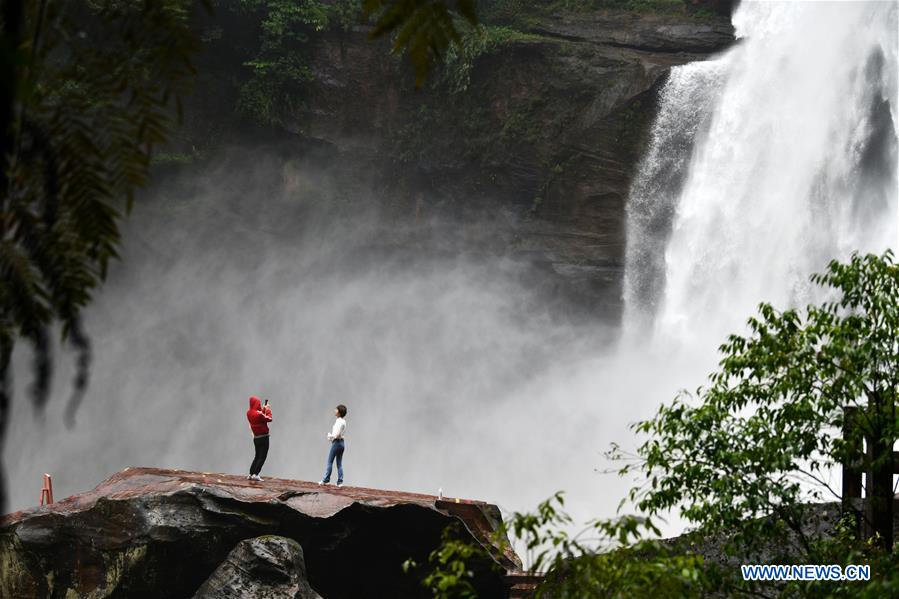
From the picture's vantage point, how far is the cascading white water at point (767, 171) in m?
23.4

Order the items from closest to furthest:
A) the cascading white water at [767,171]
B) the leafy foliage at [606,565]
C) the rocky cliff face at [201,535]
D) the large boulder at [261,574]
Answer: the leafy foliage at [606,565], the large boulder at [261,574], the rocky cliff face at [201,535], the cascading white water at [767,171]

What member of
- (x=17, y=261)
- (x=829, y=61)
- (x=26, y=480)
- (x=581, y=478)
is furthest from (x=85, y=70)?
(x=26, y=480)

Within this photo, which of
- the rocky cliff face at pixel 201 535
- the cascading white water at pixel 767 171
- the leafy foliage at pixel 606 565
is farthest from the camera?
the cascading white water at pixel 767 171

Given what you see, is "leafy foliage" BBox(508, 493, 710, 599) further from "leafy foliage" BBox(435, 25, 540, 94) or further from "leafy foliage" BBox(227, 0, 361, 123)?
"leafy foliage" BBox(227, 0, 361, 123)

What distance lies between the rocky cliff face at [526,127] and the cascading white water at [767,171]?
0.84 m

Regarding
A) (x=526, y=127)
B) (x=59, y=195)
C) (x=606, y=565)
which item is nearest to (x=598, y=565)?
(x=606, y=565)

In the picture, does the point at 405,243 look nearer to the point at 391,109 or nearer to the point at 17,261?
the point at 391,109

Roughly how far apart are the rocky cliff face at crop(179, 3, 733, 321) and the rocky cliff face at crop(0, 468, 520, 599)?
1223cm

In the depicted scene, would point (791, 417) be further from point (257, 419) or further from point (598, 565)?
point (257, 419)

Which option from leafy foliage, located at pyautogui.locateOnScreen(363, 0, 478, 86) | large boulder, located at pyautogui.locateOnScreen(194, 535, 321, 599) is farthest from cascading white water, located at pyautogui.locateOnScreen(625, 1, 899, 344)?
leafy foliage, located at pyautogui.locateOnScreen(363, 0, 478, 86)

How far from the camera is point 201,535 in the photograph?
1381 centimetres

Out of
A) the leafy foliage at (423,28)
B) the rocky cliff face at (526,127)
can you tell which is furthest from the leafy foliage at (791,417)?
the rocky cliff face at (526,127)

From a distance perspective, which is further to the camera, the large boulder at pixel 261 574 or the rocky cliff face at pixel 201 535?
the rocky cliff face at pixel 201 535

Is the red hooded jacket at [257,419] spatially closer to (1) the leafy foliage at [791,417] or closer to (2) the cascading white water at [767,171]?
(1) the leafy foliage at [791,417]
